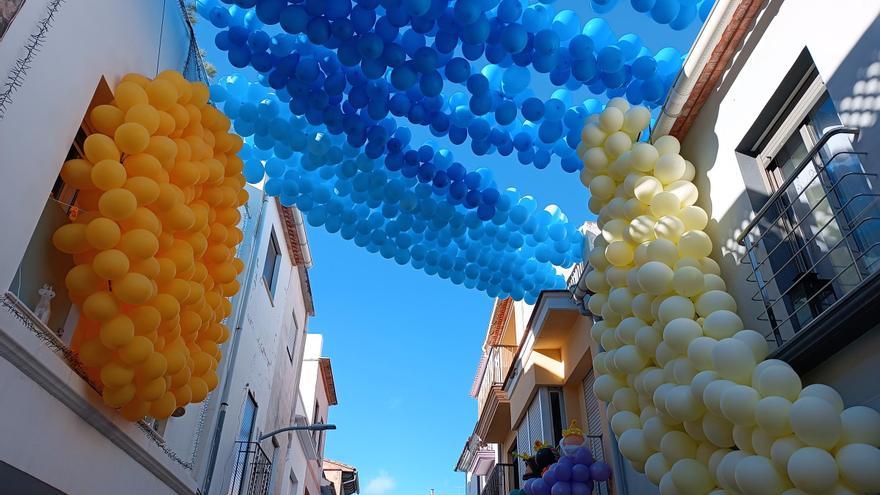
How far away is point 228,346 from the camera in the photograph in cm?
1025

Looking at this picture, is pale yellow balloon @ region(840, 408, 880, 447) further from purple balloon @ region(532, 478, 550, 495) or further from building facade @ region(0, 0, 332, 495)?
building facade @ region(0, 0, 332, 495)

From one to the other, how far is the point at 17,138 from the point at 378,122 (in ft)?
11.3

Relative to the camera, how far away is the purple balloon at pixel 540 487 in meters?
7.80

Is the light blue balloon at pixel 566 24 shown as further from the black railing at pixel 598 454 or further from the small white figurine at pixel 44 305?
the black railing at pixel 598 454

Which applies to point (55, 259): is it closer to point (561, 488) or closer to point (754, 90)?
point (561, 488)

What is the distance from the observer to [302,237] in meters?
15.3

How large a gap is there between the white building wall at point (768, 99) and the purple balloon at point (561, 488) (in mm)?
3213

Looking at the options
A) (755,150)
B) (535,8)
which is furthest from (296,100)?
(755,150)

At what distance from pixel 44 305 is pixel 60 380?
24.9 inches

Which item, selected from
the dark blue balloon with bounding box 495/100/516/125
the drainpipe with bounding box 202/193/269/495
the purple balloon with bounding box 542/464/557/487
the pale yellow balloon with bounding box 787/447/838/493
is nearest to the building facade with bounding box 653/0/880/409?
the pale yellow balloon with bounding box 787/447/838/493

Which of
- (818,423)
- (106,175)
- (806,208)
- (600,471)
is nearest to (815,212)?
(806,208)

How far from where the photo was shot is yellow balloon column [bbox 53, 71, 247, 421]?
16.4ft

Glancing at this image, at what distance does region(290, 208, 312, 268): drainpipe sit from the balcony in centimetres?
484

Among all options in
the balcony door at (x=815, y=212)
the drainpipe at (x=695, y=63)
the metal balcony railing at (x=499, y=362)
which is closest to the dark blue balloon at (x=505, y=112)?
the drainpipe at (x=695, y=63)
